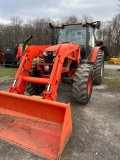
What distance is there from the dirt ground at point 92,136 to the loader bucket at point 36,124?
152 millimetres

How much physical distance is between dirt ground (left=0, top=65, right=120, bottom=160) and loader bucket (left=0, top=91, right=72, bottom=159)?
15cm

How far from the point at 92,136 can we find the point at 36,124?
107 centimetres

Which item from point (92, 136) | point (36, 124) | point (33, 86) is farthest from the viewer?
point (33, 86)

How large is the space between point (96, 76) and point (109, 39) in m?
27.6

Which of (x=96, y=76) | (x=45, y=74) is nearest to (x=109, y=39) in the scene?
(x=96, y=76)

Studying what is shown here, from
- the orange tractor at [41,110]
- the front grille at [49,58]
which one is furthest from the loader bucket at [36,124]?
the front grille at [49,58]

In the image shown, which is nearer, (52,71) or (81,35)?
(52,71)

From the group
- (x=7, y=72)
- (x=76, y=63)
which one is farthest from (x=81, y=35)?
(x=7, y=72)

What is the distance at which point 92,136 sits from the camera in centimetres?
344

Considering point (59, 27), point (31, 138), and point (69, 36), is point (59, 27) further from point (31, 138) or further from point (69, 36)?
point (31, 138)

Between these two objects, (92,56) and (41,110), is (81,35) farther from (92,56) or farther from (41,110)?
(41,110)

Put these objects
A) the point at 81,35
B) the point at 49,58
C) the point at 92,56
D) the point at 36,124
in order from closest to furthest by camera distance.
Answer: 1. the point at 36,124
2. the point at 49,58
3. the point at 81,35
4. the point at 92,56

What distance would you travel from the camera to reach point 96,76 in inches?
283

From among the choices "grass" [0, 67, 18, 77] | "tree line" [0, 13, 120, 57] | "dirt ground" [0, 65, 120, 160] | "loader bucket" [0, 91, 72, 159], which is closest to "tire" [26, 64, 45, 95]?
"dirt ground" [0, 65, 120, 160]
